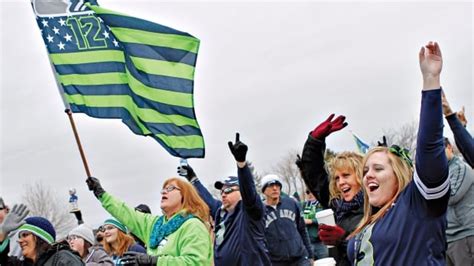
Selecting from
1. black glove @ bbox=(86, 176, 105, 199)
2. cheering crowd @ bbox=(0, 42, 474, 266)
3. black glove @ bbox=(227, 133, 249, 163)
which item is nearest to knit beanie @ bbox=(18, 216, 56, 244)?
cheering crowd @ bbox=(0, 42, 474, 266)

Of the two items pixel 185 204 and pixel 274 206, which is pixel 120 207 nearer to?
pixel 185 204

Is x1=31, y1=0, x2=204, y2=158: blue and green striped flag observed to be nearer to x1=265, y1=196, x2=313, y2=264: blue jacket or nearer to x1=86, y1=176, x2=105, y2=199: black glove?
x1=86, y1=176, x2=105, y2=199: black glove

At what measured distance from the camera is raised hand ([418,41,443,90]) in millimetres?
2953

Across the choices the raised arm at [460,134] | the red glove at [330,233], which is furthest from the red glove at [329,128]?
the raised arm at [460,134]

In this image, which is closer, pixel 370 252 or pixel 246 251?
pixel 370 252

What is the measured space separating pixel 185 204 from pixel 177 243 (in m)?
0.53

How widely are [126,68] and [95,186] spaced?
1689 mm

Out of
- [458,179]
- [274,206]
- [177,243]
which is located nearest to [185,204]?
[177,243]

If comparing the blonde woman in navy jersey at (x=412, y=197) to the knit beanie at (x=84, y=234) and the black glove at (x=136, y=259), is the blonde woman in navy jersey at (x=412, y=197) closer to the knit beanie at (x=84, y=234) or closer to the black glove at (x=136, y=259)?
the black glove at (x=136, y=259)

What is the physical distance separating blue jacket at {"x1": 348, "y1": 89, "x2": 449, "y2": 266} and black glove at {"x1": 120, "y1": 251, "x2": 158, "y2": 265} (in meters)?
2.31

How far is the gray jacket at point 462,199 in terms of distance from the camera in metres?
7.54

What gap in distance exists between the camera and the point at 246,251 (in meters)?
6.99

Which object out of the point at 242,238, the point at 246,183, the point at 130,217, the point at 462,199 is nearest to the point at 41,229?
the point at 130,217

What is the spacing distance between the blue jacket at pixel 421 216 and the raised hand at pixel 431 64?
0.04 m
